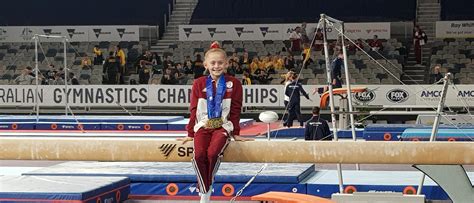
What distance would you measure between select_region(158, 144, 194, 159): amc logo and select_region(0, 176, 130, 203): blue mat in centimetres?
187

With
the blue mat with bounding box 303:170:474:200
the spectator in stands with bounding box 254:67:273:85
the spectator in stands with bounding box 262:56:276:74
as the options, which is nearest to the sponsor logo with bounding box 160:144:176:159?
the blue mat with bounding box 303:170:474:200

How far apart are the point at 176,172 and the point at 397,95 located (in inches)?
481

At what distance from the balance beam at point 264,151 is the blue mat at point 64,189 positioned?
61.8 inches

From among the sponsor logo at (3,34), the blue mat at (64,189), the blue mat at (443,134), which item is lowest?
the blue mat at (64,189)

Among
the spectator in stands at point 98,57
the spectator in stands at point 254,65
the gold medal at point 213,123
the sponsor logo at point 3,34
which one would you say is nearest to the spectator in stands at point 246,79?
the spectator in stands at point 254,65

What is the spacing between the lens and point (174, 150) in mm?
5340

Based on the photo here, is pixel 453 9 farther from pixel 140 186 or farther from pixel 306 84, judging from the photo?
pixel 140 186

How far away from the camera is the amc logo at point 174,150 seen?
5336mm

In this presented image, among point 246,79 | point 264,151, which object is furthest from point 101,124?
point 264,151

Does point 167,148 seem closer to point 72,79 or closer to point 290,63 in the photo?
point 290,63

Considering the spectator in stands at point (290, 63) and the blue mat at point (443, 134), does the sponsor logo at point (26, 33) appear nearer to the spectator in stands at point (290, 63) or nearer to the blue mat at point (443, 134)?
the spectator in stands at point (290, 63)

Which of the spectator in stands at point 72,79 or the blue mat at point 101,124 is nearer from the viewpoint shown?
the blue mat at point 101,124

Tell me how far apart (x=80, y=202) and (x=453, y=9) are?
19.9 m

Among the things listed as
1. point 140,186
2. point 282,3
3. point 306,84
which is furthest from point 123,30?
point 140,186
